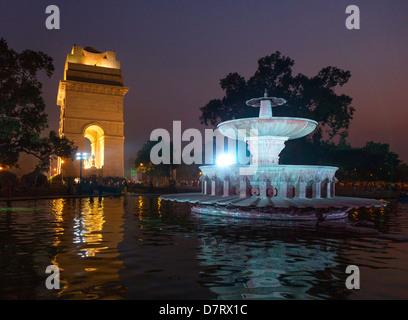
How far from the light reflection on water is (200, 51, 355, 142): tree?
2342 cm

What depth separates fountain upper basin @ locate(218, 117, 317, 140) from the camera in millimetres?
14266

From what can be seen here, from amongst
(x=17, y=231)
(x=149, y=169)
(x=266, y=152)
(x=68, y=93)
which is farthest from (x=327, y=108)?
(x=149, y=169)

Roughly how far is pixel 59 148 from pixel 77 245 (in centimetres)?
2275

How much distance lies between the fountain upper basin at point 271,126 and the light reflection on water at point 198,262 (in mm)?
5550

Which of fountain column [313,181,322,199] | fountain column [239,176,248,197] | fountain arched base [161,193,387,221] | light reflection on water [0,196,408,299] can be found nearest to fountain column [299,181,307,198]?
fountain column [313,181,322,199]

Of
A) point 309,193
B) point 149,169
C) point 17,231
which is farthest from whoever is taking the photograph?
point 149,169

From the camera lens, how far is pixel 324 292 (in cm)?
441

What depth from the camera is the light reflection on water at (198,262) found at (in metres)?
4.43

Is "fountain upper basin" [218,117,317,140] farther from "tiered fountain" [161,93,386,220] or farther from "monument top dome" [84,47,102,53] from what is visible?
"monument top dome" [84,47,102,53]

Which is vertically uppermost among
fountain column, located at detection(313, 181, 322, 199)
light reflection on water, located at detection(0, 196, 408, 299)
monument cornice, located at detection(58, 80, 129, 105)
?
monument cornice, located at detection(58, 80, 129, 105)

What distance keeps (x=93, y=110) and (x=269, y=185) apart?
41071mm

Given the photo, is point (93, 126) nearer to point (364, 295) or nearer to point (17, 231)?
point (17, 231)

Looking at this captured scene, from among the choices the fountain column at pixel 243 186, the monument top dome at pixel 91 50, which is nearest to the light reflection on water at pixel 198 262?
the fountain column at pixel 243 186

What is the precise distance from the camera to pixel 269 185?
43.0ft
